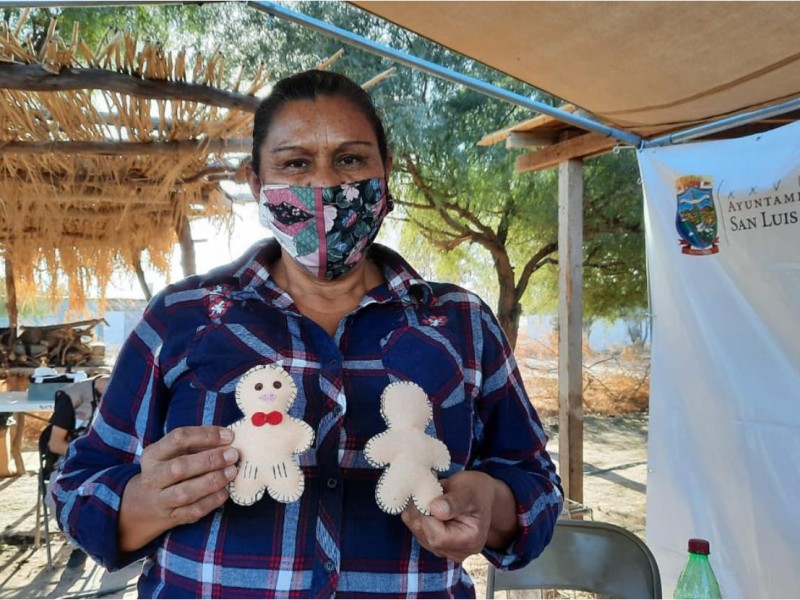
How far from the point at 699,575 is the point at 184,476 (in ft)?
4.00

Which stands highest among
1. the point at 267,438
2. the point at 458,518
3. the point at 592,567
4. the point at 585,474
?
the point at 267,438

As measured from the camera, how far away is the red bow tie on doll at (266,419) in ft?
3.43

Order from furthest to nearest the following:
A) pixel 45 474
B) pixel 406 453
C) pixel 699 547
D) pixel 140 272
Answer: pixel 140 272 → pixel 45 474 → pixel 699 547 → pixel 406 453

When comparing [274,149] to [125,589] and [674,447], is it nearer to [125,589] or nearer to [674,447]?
[674,447]

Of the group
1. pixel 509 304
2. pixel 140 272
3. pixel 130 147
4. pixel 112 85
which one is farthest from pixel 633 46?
pixel 509 304

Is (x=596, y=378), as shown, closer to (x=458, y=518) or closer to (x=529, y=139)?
(x=529, y=139)

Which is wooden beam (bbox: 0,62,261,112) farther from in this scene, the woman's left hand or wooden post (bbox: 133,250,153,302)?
wooden post (bbox: 133,250,153,302)

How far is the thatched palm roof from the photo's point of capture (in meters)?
2.82

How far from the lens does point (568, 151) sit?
3.56 metres

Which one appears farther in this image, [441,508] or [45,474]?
[45,474]

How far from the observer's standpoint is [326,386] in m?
1.16

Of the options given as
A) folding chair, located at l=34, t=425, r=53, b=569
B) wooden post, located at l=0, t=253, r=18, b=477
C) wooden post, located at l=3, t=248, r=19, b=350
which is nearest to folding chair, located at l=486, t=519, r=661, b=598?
folding chair, located at l=34, t=425, r=53, b=569

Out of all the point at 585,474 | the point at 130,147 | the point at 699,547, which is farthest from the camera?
the point at 585,474

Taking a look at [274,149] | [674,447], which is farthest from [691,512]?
[274,149]
